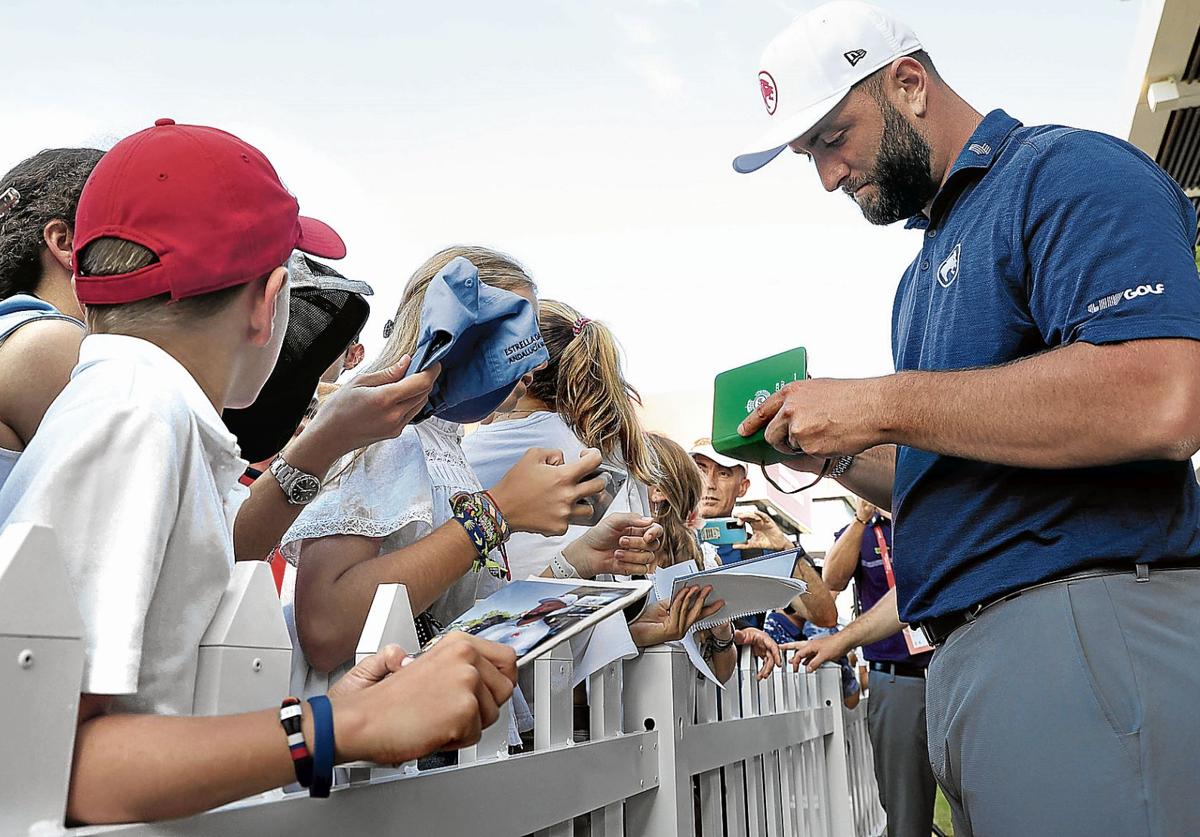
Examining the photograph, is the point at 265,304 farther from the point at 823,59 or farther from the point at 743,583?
the point at 823,59

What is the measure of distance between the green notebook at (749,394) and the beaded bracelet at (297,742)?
1.12 metres

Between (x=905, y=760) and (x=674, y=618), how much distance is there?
2.09m

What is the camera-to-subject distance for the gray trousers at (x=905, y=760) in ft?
11.5

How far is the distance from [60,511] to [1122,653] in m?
1.25

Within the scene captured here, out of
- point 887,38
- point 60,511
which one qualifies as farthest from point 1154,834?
point 887,38

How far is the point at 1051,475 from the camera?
1.37 meters

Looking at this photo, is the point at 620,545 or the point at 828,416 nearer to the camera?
the point at 828,416

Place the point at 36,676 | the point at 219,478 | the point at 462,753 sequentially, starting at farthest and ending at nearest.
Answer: the point at 462,753 → the point at 219,478 → the point at 36,676

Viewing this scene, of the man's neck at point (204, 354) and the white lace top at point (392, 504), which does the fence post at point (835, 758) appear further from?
the man's neck at point (204, 354)

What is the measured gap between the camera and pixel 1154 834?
1.19m

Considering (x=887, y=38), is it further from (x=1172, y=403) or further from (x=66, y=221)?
(x=66, y=221)

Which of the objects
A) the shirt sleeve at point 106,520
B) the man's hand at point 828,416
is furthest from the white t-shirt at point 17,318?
the man's hand at point 828,416

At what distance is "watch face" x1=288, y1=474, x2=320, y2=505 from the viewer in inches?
53.6

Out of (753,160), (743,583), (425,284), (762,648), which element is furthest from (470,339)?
(762,648)
